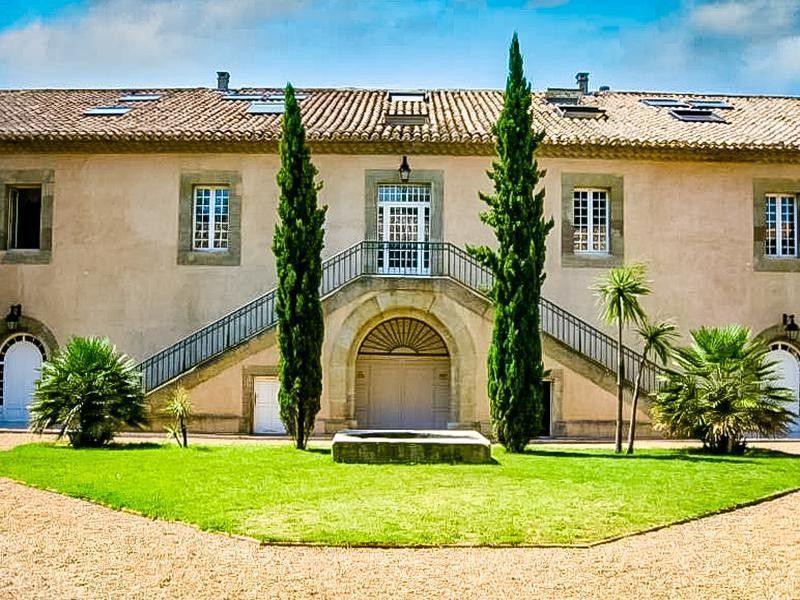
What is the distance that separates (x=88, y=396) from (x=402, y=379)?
7.39m

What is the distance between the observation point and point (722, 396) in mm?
15695

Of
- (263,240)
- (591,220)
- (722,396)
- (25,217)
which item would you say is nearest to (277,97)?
(263,240)

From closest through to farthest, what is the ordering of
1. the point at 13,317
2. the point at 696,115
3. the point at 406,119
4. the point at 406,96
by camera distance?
1. the point at 13,317
2. the point at 406,119
3. the point at 696,115
4. the point at 406,96

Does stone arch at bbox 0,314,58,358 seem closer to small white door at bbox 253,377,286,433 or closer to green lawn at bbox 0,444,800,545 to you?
small white door at bbox 253,377,286,433

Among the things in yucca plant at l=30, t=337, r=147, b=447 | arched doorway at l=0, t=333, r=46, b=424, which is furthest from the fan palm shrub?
arched doorway at l=0, t=333, r=46, b=424

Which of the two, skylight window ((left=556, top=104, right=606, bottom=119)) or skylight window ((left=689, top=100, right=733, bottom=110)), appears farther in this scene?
skylight window ((left=689, top=100, right=733, bottom=110))

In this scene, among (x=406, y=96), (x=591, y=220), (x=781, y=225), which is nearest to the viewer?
(x=591, y=220)

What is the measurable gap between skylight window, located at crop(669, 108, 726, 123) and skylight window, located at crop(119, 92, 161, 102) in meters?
13.2

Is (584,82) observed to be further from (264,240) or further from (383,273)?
(264,240)

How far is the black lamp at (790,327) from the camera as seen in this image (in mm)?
20844

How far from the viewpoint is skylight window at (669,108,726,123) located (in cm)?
2244

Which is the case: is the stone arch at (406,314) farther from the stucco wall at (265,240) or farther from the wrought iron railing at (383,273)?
the stucco wall at (265,240)

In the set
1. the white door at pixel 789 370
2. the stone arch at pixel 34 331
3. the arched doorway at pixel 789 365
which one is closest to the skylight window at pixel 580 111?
the arched doorway at pixel 789 365

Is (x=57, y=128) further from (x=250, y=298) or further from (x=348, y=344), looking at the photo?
(x=348, y=344)
